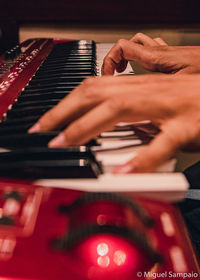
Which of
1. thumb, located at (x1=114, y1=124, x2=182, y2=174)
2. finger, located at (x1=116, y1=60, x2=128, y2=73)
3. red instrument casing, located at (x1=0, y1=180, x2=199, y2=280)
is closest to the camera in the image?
red instrument casing, located at (x1=0, y1=180, x2=199, y2=280)

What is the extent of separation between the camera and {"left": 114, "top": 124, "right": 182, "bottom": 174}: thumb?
1.69 feet

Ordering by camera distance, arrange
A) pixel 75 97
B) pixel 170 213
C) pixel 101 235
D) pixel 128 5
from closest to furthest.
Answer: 1. pixel 101 235
2. pixel 170 213
3. pixel 75 97
4. pixel 128 5

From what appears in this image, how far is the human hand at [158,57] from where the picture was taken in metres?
1.21

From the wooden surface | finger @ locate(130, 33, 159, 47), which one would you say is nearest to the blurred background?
the wooden surface

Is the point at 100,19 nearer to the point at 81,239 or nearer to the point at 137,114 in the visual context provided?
the point at 137,114

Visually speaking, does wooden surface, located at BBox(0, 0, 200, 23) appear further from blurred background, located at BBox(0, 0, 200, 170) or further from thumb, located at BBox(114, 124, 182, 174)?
thumb, located at BBox(114, 124, 182, 174)

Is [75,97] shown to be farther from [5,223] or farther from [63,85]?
[63,85]

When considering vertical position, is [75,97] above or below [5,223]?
above

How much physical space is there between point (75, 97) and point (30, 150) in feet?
0.48

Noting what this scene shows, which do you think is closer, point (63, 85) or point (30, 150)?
point (30, 150)

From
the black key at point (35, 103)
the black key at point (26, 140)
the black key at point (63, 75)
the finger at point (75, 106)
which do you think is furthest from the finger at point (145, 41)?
the black key at point (26, 140)

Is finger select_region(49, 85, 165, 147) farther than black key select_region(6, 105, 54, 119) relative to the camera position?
No

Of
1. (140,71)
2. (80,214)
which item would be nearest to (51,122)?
(80,214)

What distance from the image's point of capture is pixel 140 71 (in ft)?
9.02
